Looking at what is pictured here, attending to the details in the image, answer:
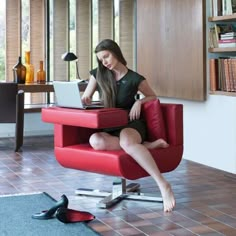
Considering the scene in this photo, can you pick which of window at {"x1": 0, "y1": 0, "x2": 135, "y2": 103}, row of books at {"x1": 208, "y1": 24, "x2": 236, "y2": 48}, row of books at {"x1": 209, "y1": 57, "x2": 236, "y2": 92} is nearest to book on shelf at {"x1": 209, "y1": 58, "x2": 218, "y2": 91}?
row of books at {"x1": 209, "y1": 57, "x2": 236, "y2": 92}

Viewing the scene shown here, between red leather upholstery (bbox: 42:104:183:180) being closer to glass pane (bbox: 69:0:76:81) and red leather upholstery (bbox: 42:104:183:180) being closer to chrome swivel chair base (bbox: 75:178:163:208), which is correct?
chrome swivel chair base (bbox: 75:178:163:208)

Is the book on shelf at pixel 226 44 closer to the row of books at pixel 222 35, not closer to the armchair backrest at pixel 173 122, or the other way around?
the row of books at pixel 222 35

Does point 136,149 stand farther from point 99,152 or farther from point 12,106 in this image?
point 12,106

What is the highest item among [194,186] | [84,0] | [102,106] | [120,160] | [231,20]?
[84,0]

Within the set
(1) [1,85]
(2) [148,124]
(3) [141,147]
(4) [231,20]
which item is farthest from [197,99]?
(1) [1,85]

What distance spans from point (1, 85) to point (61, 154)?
215cm

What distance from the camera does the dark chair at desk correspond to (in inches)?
220

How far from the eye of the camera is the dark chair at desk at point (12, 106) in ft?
18.3

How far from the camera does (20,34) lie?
22.0 ft

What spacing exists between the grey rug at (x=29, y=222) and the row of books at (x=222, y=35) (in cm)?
202

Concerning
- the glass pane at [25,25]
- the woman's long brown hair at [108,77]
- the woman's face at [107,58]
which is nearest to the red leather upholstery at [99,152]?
the woman's long brown hair at [108,77]

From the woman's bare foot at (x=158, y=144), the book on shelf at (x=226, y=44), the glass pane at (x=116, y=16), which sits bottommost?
the woman's bare foot at (x=158, y=144)

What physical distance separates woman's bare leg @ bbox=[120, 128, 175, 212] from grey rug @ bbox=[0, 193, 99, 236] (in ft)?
1.86

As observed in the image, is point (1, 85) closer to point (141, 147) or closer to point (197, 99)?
point (197, 99)
